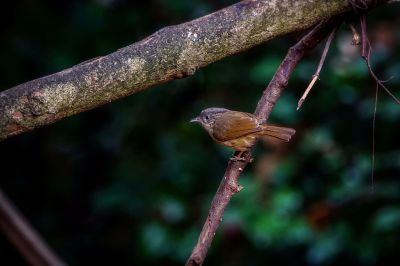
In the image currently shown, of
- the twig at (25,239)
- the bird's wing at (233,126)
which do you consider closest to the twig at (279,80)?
the bird's wing at (233,126)

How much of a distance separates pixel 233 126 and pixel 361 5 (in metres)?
1.53

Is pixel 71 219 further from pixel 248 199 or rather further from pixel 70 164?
pixel 248 199

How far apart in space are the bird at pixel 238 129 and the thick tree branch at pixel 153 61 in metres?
1.16

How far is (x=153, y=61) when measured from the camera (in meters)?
2.26

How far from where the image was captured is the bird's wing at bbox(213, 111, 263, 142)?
365 cm

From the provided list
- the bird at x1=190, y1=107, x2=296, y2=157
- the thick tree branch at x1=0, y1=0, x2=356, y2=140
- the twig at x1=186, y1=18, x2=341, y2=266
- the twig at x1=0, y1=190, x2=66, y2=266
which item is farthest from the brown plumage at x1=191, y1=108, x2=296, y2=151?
the thick tree branch at x1=0, y1=0, x2=356, y2=140

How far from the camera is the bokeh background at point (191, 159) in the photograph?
4.22 metres

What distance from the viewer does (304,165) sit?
449 centimetres

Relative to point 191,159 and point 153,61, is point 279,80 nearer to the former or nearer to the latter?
point 153,61

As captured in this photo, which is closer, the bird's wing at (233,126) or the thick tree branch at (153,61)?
the thick tree branch at (153,61)

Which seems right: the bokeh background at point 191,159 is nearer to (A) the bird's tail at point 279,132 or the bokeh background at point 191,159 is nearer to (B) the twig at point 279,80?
(A) the bird's tail at point 279,132

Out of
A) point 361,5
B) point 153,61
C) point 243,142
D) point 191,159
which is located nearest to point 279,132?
point 243,142

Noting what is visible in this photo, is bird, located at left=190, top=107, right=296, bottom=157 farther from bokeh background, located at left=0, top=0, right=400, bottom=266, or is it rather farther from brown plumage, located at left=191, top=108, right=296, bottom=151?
bokeh background, located at left=0, top=0, right=400, bottom=266

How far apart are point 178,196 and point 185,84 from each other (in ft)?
2.89
